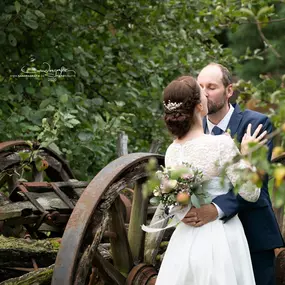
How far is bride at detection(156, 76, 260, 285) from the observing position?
3.68m

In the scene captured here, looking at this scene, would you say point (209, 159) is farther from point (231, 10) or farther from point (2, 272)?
point (231, 10)

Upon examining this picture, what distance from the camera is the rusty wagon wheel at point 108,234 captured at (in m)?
3.75

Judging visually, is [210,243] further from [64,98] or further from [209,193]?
[64,98]

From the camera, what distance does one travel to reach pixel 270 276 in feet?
13.3

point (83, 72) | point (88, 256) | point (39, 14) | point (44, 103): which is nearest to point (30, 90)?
point (44, 103)

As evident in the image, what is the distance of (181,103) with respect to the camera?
368cm

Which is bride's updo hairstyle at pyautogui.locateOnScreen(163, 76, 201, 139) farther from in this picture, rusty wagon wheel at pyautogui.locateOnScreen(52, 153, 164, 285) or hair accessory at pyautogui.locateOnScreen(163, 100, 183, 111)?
rusty wagon wheel at pyautogui.locateOnScreen(52, 153, 164, 285)

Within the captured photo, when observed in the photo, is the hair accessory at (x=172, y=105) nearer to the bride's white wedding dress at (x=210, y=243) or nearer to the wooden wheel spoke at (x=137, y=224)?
the bride's white wedding dress at (x=210, y=243)

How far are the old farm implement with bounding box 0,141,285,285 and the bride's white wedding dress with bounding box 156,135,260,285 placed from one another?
41cm

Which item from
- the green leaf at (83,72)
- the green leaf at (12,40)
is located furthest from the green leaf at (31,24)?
the green leaf at (83,72)

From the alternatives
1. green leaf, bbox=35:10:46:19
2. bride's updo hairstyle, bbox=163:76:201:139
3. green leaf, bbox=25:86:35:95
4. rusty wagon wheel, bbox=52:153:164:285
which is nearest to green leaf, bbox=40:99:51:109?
green leaf, bbox=25:86:35:95

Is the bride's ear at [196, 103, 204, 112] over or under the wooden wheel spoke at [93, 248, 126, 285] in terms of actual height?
over

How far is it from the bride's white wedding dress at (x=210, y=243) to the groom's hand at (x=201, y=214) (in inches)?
1.2

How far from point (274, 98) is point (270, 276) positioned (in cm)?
172
